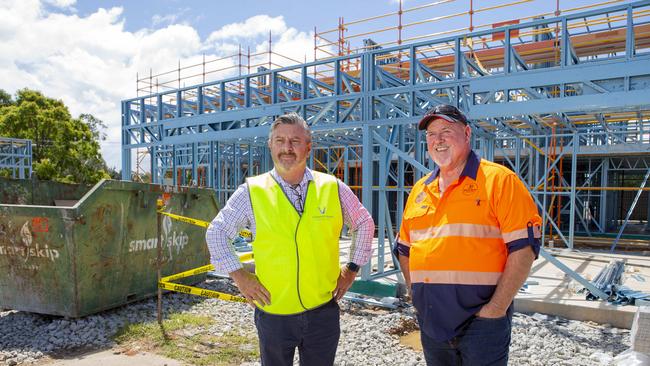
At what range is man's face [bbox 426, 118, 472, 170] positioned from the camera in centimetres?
249

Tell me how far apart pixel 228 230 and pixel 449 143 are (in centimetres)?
140

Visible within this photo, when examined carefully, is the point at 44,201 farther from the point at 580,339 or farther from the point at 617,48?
the point at 617,48

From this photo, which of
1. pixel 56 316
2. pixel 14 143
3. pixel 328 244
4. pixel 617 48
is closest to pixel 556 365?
pixel 328 244

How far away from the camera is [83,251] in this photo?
538cm

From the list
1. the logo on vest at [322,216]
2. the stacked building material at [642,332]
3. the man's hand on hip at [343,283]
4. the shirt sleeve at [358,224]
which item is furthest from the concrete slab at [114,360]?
the stacked building material at [642,332]

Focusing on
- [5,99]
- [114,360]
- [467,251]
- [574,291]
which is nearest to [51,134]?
[5,99]

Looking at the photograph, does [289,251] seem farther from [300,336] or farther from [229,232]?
[300,336]

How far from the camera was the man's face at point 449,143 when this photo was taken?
2.49 metres

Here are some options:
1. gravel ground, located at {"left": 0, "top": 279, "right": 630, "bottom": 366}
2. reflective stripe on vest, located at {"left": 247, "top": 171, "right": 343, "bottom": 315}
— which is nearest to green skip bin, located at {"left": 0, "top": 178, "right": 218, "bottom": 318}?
gravel ground, located at {"left": 0, "top": 279, "right": 630, "bottom": 366}

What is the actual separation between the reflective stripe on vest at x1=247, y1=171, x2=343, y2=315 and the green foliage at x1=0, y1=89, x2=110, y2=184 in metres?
23.1

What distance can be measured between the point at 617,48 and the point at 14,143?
2184 cm

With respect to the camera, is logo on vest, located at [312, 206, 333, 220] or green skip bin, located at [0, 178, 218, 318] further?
green skip bin, located at [0, 178, 218, 318]

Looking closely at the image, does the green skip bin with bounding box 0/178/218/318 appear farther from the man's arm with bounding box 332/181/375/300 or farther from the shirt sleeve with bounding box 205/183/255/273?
the man's arm with bounding box 332/181/375/300

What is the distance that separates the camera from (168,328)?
5.61 meters
